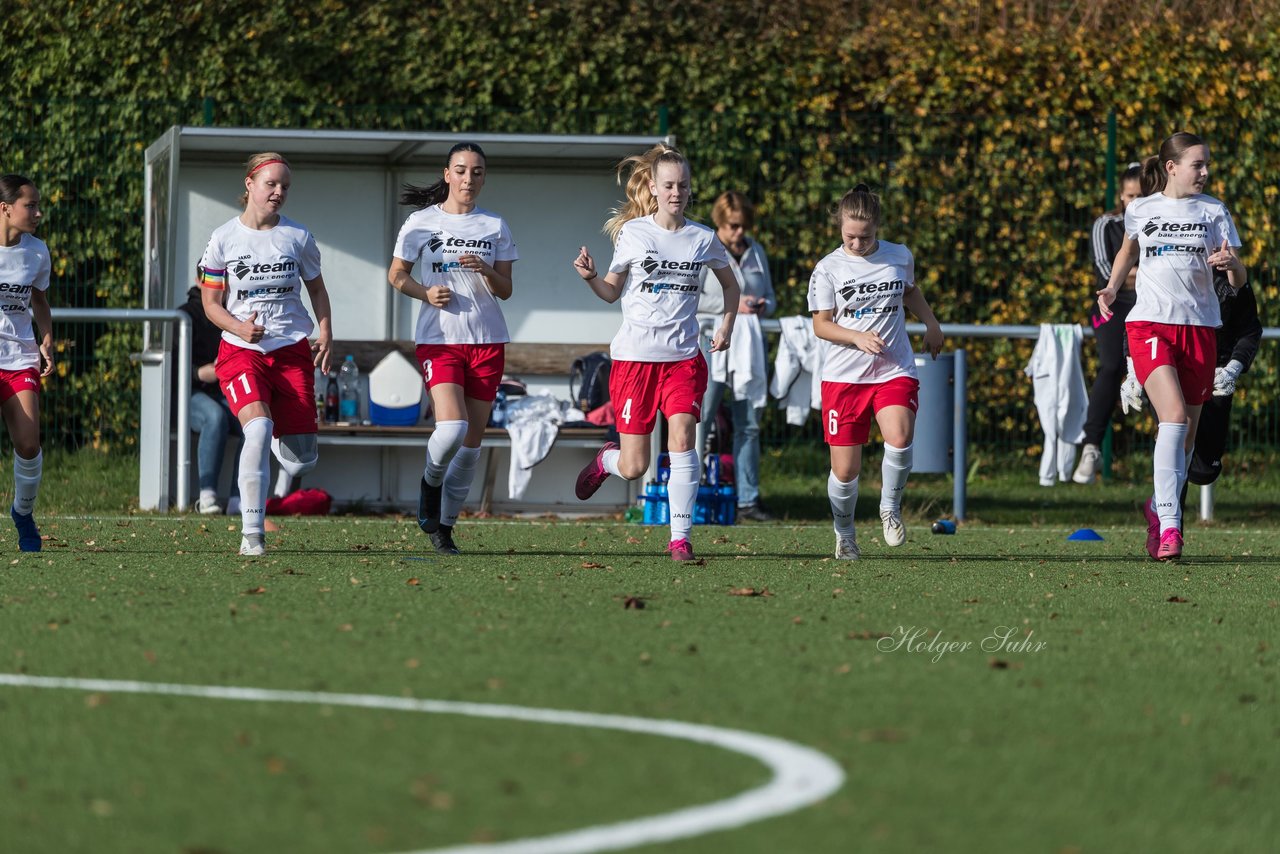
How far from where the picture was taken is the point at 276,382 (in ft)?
26.2

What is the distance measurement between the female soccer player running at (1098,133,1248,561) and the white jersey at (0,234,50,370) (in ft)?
16.4

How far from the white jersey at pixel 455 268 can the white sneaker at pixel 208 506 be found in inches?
140

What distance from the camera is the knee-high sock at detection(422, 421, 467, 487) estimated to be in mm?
8125

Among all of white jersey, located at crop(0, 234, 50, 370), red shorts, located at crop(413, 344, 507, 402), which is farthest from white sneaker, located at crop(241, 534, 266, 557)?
white jersey, located at crop(0, 234, 50, 370)

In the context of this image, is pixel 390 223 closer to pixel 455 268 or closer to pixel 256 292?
pixel 455 268

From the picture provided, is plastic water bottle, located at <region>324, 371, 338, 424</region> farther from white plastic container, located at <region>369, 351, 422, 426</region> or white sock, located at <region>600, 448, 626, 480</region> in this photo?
white sock, located at <region>600, 448, 626, 480</region>

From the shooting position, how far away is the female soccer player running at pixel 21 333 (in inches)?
321

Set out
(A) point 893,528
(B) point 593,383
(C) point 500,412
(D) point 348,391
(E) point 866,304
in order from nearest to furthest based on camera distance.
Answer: (E) point 866,304 → (A) point 893,528 → (C) point 500,412 → (B) point 593,383 → (D) point 348,391

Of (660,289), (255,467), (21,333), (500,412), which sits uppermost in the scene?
(660,289)

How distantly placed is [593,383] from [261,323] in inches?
172

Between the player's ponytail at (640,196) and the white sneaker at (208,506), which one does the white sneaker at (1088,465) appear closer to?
the player's ponytail at (640,196)

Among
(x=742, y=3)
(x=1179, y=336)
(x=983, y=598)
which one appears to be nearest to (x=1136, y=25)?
(x=742, y=3)

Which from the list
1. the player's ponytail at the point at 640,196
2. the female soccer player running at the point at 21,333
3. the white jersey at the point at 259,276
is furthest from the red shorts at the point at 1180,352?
the female soccer player running at the point at 21,333

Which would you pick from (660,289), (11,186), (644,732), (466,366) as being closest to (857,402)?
(660,289)
